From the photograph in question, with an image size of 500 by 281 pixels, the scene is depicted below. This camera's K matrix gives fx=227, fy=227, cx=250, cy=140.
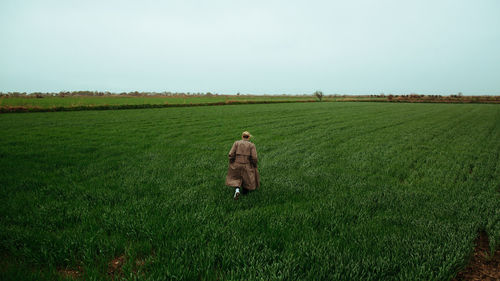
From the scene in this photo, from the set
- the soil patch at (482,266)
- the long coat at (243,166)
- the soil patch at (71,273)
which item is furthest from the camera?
the long coat at (243,166)

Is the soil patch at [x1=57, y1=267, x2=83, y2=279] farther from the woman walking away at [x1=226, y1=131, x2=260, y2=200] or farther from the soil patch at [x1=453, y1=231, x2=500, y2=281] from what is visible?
the soil patch at [x1=453, y1=231, x2=500, y2=281]

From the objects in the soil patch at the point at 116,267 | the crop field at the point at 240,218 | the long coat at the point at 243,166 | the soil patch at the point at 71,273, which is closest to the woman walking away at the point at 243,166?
the long coat at the point at 243,166

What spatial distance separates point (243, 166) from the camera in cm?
543

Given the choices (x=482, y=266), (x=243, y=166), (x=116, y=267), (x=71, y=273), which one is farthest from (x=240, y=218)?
(x=482, y=266)

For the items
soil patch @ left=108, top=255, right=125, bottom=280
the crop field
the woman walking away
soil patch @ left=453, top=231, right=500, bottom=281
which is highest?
the woman walking away

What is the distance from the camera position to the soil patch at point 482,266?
3250mm

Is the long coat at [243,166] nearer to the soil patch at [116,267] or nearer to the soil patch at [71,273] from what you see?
the soil patch at [116,267]

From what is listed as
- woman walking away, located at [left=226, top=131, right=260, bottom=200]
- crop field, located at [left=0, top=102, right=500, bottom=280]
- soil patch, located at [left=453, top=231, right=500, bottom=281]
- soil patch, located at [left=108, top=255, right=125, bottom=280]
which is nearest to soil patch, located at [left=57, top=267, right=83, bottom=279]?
crop field, located at [left=0, top=102, right=500, bottom=280]

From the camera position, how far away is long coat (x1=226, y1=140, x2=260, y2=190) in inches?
212

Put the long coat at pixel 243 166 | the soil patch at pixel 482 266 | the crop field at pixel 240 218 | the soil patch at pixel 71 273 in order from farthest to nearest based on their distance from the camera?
the long coat at pixel 243 166, the soil patch at pixel 482 266, the crop field at pixel 240 218, the soil patch at pixel 71 273

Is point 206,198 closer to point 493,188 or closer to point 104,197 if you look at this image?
point 104,197

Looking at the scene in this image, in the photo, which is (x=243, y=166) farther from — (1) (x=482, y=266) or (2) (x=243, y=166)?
(1) (x=482, y=266)

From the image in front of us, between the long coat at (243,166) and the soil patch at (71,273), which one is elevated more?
the long coat at (243,166)

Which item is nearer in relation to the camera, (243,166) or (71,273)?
(71,273)
